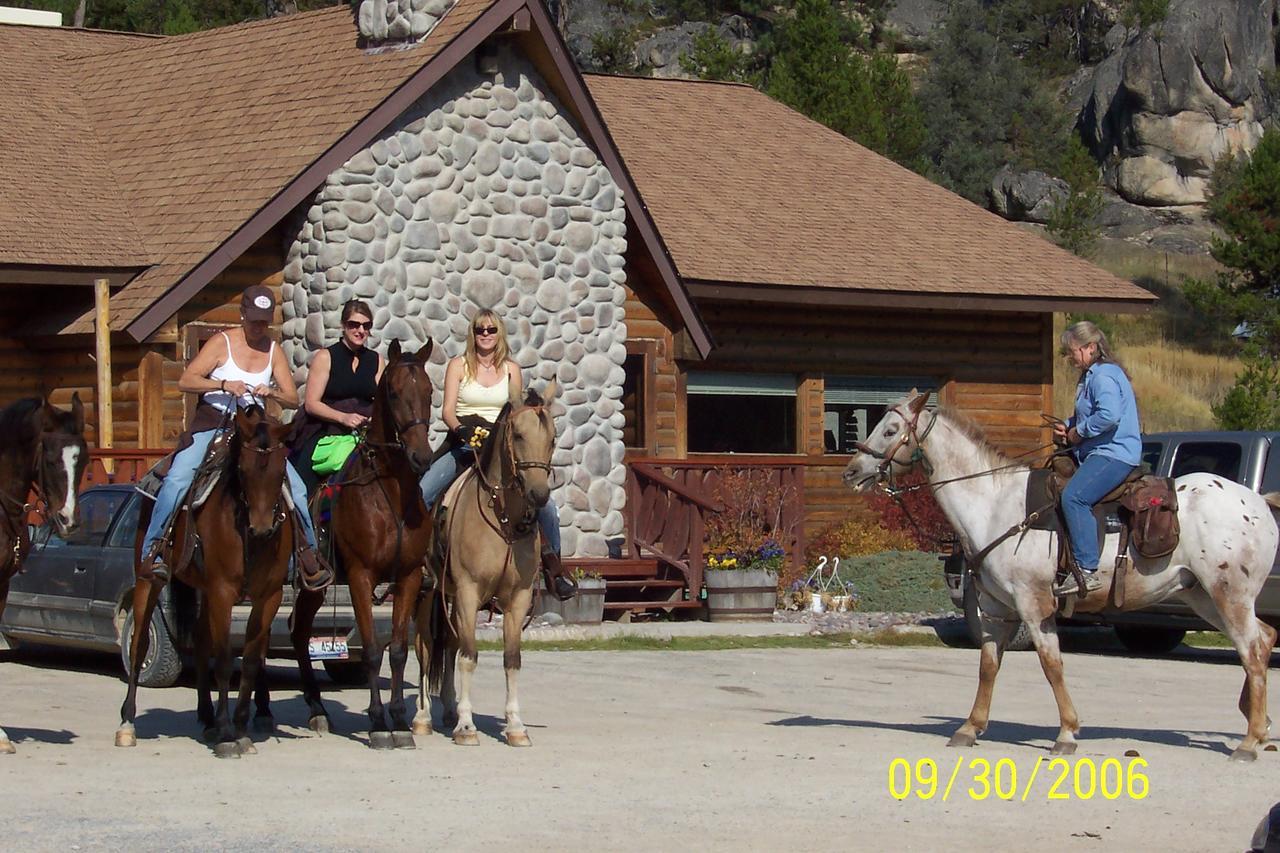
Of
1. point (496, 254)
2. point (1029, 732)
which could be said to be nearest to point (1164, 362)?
point (496, 254)

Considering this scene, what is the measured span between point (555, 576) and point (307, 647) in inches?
67.3

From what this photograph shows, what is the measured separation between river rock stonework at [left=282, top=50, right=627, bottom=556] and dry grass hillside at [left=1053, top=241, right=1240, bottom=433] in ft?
79.7

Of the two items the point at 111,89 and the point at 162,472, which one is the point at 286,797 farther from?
the point at 111,89

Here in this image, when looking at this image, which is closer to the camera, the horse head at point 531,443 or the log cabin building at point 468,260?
the horse head at point 531,443

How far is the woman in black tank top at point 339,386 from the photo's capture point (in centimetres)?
1251

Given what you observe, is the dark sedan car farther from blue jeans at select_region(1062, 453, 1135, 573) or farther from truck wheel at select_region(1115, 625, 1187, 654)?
truck wheel at select_region(1115, 625, 1187, 654)

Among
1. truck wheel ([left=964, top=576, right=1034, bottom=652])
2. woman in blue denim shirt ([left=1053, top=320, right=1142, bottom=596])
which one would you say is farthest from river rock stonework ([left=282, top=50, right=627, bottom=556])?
woman in blue denim shirt ([left=1053, top=320, right=1142, bottom=596])

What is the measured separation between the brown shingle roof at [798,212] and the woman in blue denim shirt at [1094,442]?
473 inches

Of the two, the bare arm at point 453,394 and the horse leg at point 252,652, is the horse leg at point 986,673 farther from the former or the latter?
the horse leg at point 252,652

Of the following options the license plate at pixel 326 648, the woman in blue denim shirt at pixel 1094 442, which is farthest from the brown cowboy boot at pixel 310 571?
the woman in blue denim shirt at pixel 1094 442

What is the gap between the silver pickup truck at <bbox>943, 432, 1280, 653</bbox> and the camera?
1794cm

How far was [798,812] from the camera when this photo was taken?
972cm

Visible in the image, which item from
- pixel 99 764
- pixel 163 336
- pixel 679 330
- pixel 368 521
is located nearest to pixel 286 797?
pixel 99 764

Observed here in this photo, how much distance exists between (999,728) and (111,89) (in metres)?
16.9
